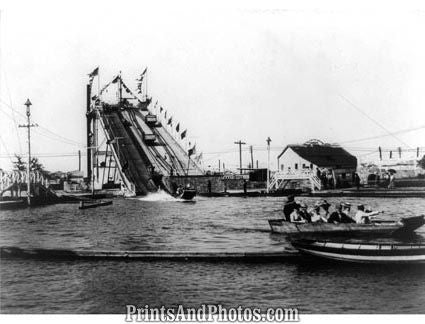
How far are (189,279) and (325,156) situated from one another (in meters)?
13.9

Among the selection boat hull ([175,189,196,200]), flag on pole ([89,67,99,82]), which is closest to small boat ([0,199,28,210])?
flag on pole ([89,67,99,82])

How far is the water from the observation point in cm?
939

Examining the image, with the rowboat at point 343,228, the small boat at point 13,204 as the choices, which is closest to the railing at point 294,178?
the rowboat at point 343,228

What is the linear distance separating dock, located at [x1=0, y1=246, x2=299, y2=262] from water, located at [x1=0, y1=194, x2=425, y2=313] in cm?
24

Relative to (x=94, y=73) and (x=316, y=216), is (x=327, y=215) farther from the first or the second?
(x=94, y=73)

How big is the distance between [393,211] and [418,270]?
227 inches

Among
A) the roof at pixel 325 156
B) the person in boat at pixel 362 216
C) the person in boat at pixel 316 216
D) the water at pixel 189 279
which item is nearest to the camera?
the water at pixel 189 279

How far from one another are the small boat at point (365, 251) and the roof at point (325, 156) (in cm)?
831

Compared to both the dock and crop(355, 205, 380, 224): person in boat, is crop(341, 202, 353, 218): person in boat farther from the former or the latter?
the dock

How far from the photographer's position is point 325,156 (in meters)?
23.3

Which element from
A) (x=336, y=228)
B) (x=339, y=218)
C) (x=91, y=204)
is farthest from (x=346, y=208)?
(x=91, y=204)

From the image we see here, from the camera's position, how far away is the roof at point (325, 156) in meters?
20.5

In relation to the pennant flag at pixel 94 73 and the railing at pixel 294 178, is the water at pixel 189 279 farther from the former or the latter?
the railing at pixel 294 178

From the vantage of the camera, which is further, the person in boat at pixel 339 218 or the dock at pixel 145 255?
the person in boat at pixel 339 218
